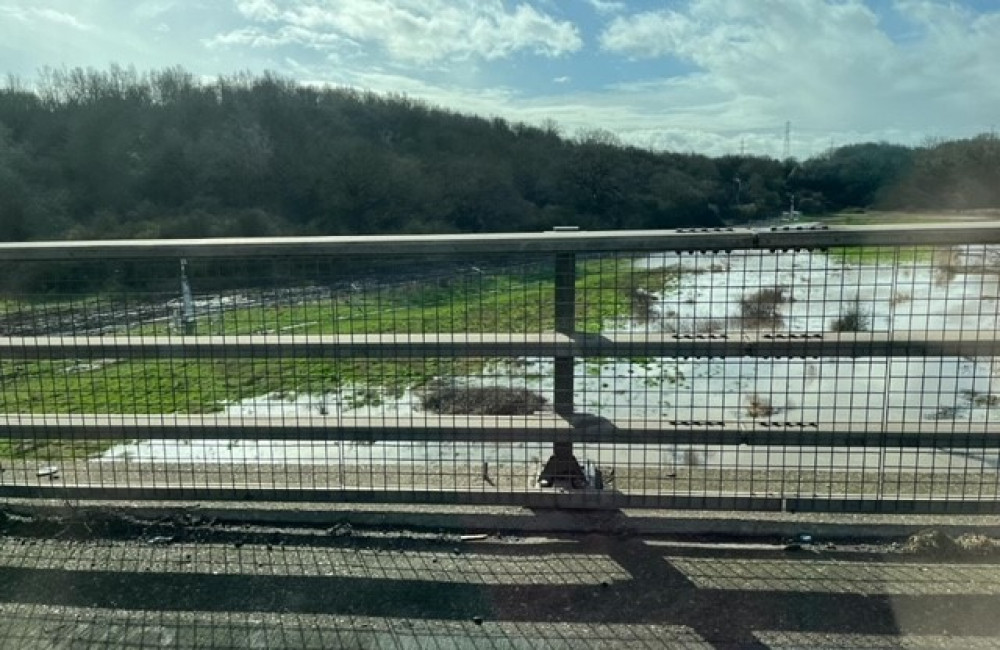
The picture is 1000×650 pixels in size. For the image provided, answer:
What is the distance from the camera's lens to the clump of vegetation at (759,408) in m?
6.84

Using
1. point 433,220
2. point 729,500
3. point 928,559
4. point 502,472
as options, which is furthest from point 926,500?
point 433,220

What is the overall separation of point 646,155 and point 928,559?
6504 cm

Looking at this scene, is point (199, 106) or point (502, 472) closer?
point (502, 472)

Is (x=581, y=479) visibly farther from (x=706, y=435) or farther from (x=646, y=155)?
(x=646, y=155)

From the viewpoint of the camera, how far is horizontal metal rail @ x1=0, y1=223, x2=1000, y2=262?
3658 mm

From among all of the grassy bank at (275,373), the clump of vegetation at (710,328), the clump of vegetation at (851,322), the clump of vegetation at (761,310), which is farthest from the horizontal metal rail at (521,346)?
the grassy bank at (275,373)

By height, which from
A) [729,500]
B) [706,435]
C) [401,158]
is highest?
[401,158]

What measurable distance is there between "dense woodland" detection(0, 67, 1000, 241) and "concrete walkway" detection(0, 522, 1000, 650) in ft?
85.6

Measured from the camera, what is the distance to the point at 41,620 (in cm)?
337

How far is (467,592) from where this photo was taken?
Result: 3.54 metres

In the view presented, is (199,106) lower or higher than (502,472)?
higher

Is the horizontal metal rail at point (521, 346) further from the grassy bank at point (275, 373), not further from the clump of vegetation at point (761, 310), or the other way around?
the grassy bank at point (275, 373)

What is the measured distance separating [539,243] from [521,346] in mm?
496

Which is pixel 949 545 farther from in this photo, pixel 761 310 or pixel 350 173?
pixel 350 173
